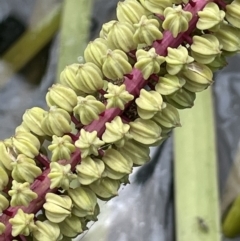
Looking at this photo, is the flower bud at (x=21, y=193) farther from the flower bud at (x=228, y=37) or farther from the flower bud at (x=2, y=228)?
the flower bud at (x=228, y=37)

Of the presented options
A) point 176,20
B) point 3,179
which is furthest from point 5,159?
point 176,20

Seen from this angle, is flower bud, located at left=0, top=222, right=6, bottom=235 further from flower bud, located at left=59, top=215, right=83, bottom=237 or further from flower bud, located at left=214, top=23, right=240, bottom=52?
flower bud, located at left=214, top=23, right=240, bottom=52

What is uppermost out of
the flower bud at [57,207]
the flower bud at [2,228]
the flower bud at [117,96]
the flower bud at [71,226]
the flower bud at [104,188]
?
the flower bud at [117,96]

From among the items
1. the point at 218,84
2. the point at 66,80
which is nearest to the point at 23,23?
the point at 218,84

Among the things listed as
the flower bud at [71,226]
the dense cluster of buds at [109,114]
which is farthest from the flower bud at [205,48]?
the flower bud at [71,226]

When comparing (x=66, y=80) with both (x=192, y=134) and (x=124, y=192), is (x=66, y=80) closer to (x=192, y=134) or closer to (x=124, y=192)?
(x=192, y=134)

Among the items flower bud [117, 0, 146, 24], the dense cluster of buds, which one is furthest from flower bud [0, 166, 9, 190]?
flower bud [117, 0, 146, 24]
